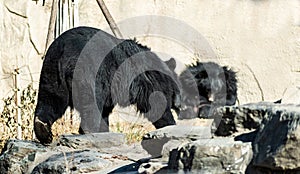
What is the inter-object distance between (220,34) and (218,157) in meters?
6.75

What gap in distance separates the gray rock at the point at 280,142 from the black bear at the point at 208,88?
5.16 meters

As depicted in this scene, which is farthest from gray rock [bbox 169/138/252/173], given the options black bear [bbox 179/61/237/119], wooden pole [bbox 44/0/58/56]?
wooden pole [bbox 44/0/58/56]

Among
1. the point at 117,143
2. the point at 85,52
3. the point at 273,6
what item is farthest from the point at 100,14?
the point at 117,143

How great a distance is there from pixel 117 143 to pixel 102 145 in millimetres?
125

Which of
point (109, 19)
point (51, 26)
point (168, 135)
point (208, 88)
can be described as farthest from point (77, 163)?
point (51, 26)

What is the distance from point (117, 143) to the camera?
215 inches

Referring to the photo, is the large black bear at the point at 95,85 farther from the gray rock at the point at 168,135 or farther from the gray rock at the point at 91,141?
the gray rock at the point at 168,135

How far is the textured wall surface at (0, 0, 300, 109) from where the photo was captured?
31.6ft

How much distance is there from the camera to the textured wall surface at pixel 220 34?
31.6ft

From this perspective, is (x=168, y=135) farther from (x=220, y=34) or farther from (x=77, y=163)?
(x=220, y=34)

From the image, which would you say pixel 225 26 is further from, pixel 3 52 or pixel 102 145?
pixel 102 145

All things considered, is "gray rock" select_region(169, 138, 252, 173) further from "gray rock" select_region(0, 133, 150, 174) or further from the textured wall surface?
the textured wall surface

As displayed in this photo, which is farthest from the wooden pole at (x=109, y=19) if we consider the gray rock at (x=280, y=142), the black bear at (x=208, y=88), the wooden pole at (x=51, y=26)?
the gray rock at (x=280, y=142)

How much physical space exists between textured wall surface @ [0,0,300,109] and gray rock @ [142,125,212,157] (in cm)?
459
